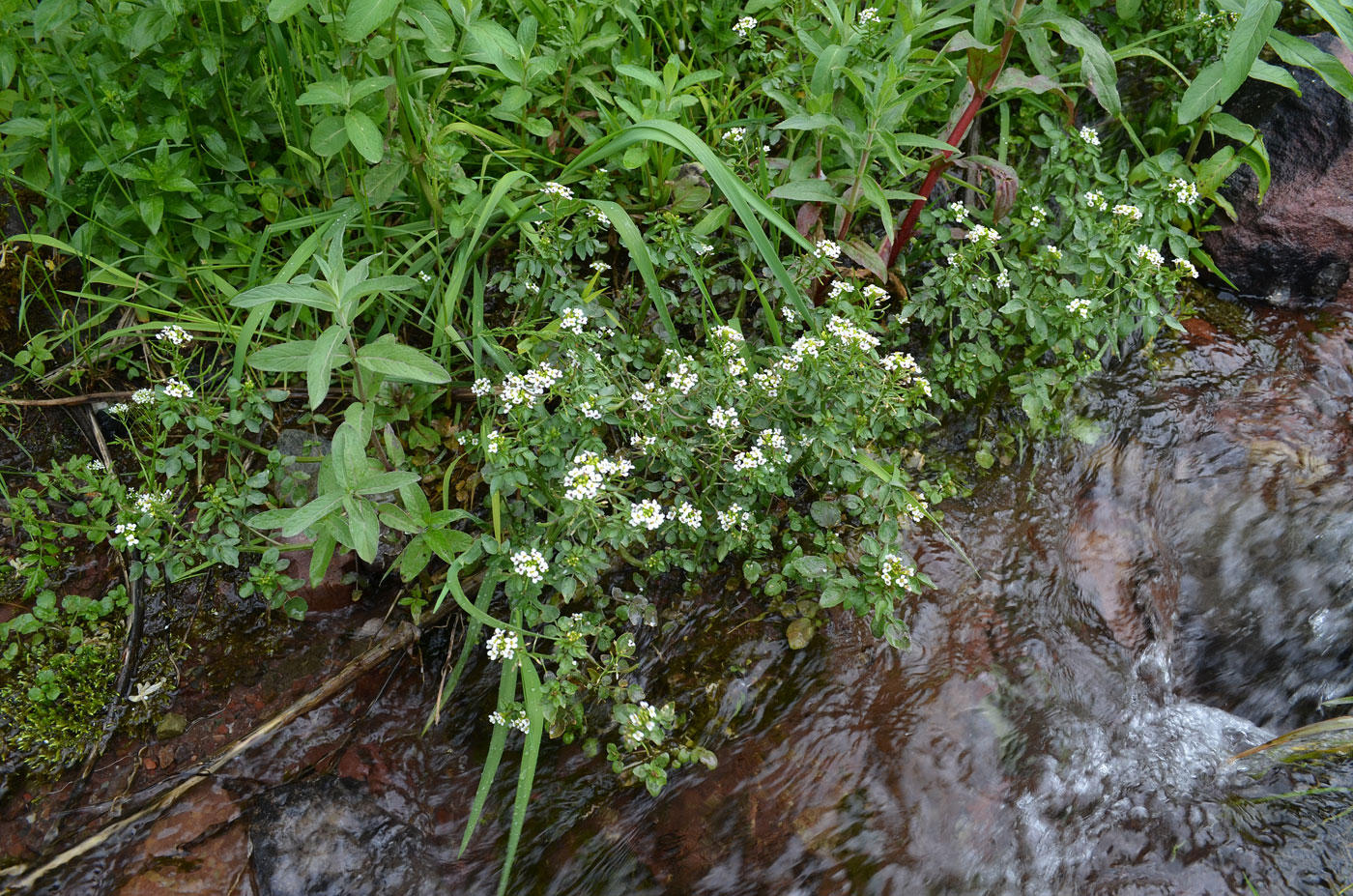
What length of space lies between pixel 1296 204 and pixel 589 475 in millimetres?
3144

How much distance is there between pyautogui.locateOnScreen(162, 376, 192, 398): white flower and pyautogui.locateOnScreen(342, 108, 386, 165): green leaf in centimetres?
89

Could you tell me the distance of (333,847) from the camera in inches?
97.6

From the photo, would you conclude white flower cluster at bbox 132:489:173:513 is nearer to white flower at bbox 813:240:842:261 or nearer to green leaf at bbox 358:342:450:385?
green leaf at bbox 358:342:450:385

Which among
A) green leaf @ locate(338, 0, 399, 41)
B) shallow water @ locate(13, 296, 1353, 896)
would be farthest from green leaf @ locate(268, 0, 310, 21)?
shallow water @ locate(13, 296, 1353, 896)

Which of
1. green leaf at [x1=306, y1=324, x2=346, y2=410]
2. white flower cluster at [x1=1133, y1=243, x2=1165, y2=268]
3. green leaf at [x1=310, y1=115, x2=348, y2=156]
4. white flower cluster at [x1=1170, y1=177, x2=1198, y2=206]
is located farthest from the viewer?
white flower cluster at [x1=1170, y1=177, x2=1198, y2=206]

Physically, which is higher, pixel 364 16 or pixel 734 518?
pixel 364 16

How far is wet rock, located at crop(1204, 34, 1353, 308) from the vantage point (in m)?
3.48

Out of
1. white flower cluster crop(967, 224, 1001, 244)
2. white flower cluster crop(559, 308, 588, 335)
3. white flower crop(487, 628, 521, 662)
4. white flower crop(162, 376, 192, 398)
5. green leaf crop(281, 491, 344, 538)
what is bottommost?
white flower crop(487, 628, 521, 662)

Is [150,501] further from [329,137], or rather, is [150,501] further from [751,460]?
[751,460]

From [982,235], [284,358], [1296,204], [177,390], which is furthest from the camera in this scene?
[1296,204]

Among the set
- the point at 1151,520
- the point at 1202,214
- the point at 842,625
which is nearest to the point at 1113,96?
the point at 1202,214

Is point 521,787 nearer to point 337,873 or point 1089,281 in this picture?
point 337,873

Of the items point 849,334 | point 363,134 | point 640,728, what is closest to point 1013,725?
point 640,728

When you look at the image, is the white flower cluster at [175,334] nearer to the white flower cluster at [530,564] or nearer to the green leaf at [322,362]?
the green leaf at [322,362]
